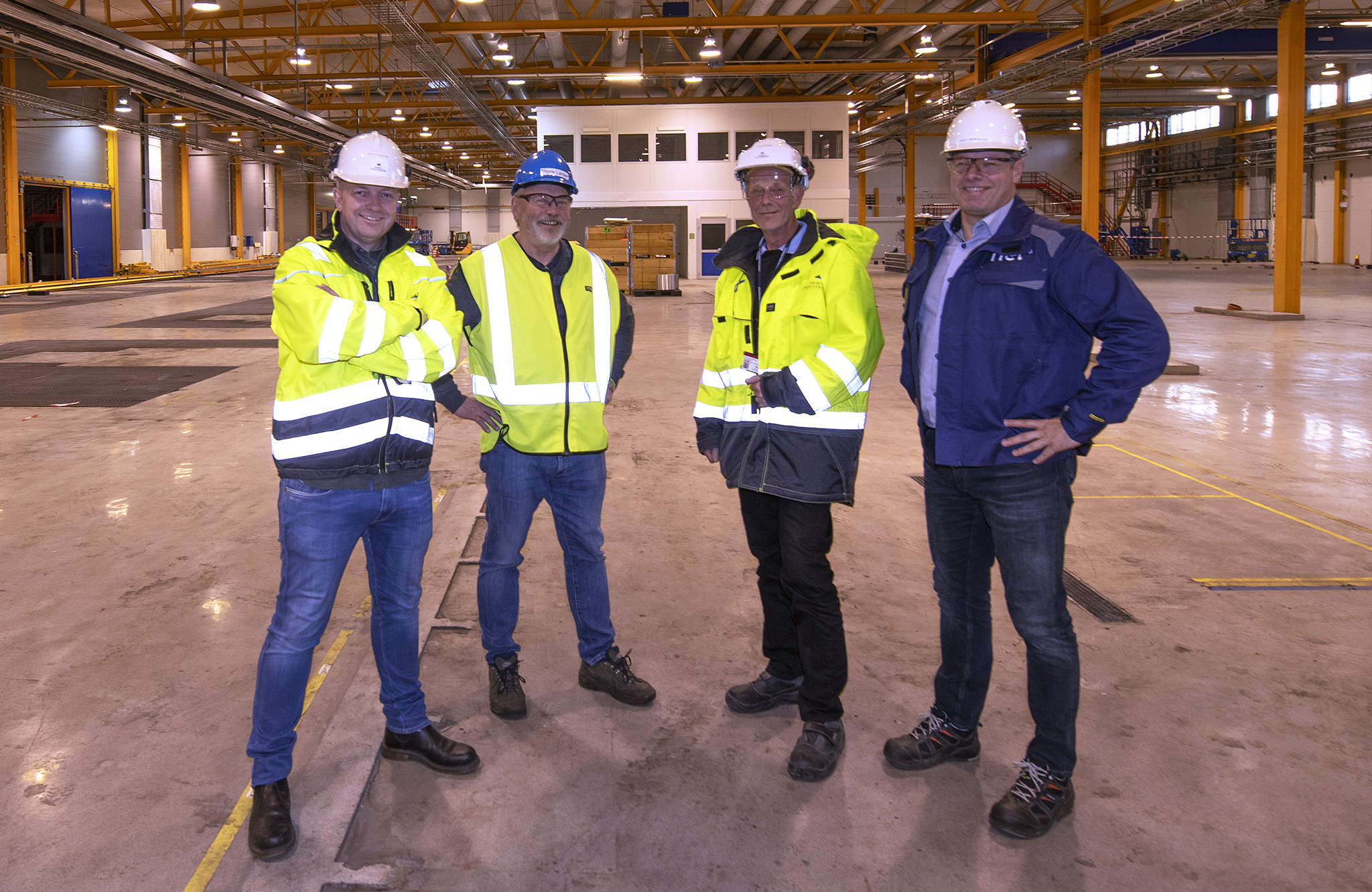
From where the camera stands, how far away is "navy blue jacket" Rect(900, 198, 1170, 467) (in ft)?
8.55

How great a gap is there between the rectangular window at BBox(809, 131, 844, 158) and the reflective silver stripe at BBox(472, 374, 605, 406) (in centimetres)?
3080

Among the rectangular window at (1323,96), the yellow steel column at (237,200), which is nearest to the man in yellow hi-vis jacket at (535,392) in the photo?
the rectangular window at (1323,96)

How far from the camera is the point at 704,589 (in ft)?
15.6

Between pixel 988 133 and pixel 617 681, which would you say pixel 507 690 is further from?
pixel 988 133

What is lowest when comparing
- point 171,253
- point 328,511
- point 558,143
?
point 328,511

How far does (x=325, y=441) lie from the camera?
107 inches

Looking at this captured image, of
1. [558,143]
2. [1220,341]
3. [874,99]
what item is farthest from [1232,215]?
[1220,341]

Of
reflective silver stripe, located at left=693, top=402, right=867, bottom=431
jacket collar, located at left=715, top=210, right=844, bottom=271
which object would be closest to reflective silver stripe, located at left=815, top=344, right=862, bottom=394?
reflective silver stripe, located at left=693, top=402, right=867, bottom=431

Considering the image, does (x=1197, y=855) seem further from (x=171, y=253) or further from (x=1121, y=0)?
(x=171, y=253)

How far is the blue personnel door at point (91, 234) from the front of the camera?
106 feet

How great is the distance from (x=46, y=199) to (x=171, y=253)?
27.5 ft

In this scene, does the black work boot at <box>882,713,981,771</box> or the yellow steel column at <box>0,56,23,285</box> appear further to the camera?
the yellow steel column at <box>0,56,23,285</box>

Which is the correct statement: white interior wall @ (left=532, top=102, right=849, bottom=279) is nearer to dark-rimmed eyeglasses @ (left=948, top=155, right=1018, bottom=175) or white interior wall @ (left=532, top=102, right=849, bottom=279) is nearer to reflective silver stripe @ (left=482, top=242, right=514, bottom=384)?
reflective silver stripe @ (left=482, top=242, right=514, bottom=384)

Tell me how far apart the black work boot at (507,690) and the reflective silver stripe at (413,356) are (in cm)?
116
